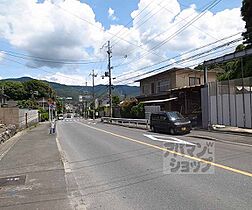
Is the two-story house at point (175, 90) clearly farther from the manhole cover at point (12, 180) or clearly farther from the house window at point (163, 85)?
the manhole cover at point (12, 180)

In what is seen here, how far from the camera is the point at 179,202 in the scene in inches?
256

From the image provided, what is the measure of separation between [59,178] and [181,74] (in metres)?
39.3

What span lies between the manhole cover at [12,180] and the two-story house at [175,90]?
87.0 ft

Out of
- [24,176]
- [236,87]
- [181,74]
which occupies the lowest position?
[24,176]

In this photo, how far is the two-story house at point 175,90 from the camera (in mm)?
39156

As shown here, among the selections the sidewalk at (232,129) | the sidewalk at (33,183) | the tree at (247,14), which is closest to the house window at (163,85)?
the tree at (247,14)

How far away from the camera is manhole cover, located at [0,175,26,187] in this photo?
923 centimetres

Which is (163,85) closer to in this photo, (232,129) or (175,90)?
(175,90)

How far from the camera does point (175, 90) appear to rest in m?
39.4

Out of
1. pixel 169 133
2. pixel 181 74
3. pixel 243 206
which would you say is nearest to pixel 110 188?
pixel 243 206

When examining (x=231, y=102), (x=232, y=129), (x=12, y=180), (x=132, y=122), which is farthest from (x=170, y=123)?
(x=12, y=180)

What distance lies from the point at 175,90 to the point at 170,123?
1532 cm

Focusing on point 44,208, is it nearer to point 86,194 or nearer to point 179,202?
point 86,194

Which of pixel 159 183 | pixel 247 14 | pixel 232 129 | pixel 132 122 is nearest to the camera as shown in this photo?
pixel 159 183
